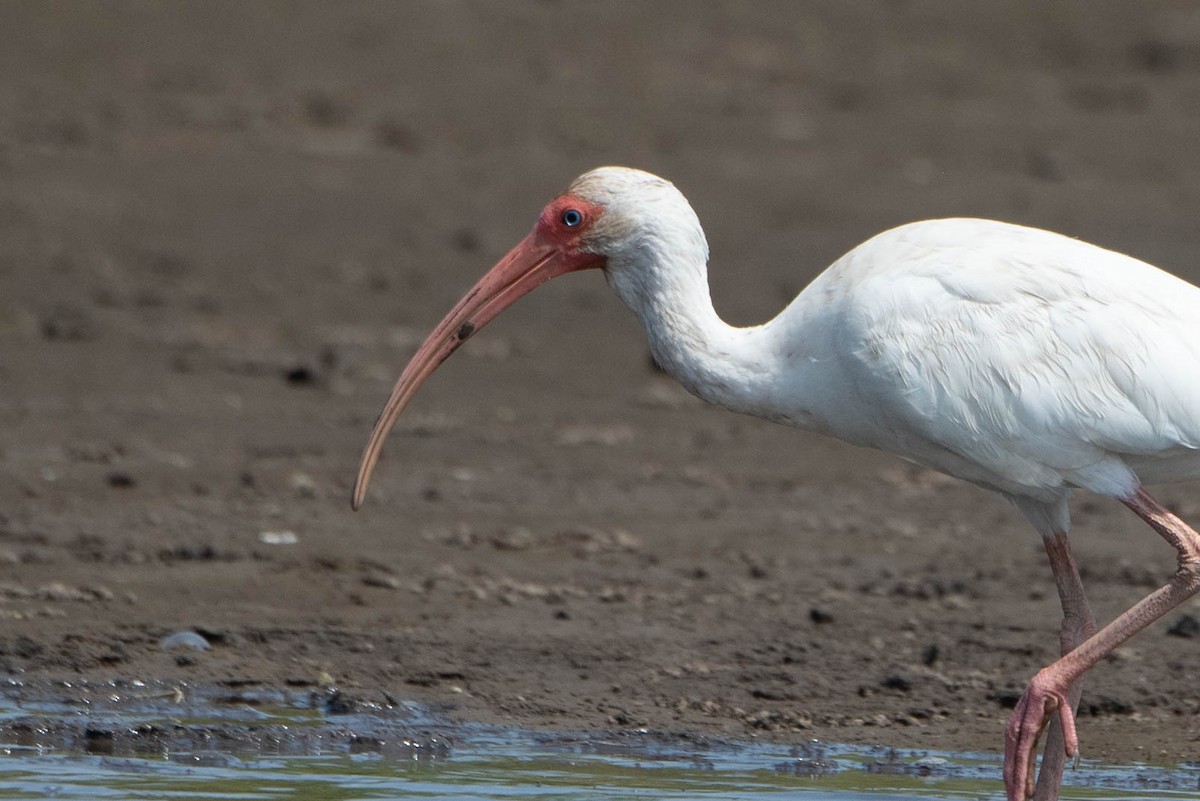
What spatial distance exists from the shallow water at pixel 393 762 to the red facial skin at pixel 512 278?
0.95 metres

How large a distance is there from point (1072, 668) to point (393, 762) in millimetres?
2478

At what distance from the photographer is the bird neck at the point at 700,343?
7527mm

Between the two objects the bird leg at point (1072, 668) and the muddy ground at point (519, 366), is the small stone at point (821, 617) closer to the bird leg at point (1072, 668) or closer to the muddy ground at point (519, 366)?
the muddy ground at point (519, 366)

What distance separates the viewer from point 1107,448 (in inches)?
291

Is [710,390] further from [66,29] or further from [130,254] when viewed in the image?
[66,29]

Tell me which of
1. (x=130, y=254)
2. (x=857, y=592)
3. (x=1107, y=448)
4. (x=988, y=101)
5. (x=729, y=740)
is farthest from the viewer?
(x=988, y=101)

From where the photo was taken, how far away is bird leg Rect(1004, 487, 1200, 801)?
7.32m

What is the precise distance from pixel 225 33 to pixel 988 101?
718 cm

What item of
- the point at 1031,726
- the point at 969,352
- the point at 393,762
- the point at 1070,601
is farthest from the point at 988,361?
the point at 393,762

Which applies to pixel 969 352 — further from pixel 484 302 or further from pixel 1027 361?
pixel 484 302

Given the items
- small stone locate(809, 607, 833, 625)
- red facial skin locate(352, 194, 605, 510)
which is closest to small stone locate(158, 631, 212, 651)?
red facial skin locate(352, 194, 605, 510)

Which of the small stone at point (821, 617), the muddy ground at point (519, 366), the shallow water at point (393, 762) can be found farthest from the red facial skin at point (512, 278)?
the small stone at point (821, 617)

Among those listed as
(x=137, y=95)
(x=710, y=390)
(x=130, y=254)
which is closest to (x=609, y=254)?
(x=710, y=390)

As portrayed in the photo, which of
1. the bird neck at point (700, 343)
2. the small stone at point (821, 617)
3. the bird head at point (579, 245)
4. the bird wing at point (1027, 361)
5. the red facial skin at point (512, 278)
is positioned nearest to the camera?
the bird wing at point (1027, 361)
